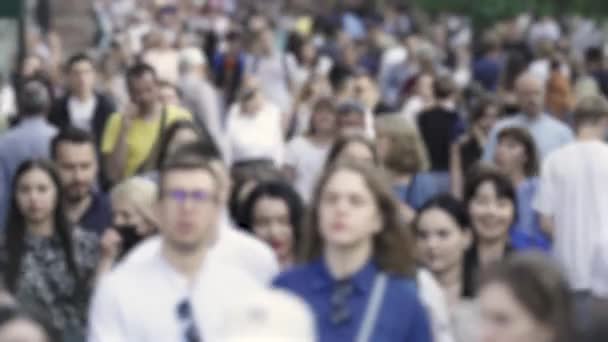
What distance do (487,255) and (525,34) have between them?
2578 cm

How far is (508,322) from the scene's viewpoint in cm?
590

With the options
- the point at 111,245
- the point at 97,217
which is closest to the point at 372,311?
the point at 111,245

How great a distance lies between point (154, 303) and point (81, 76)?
29.9ft

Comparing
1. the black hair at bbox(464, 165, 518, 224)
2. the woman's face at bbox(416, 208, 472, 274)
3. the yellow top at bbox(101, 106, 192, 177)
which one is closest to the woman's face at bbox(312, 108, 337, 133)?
the yellow top at bbox(101, 106, 192, 177)

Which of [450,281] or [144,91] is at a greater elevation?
[144,91]

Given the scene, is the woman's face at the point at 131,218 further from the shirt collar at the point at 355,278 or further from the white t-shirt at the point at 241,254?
the shirt collar at the point at 355,278

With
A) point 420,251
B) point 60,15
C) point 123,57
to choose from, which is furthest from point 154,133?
point 60,15

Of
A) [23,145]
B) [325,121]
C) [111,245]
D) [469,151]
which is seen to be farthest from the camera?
[469,151]

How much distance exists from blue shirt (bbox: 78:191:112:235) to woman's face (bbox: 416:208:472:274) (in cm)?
204

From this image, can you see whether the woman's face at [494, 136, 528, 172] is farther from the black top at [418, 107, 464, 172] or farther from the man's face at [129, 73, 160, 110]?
the black top at [418, 107, 464, 172]

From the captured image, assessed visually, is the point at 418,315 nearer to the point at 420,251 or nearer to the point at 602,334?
the point at 602,334

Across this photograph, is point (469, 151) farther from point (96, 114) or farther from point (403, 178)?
point (403, 178)

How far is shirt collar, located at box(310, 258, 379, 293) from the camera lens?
307 inches

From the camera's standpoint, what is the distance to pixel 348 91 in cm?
1831
